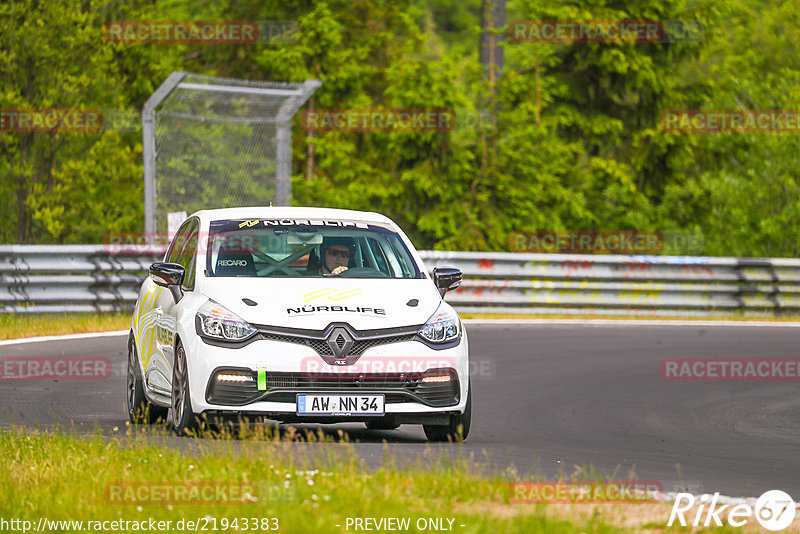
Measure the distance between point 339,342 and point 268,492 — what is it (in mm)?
2257

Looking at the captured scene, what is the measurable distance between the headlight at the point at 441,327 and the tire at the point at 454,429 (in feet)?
1.37

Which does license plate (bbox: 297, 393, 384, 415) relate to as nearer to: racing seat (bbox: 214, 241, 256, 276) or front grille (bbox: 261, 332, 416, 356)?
front grille (bbox: 261, 332, 416, 356)

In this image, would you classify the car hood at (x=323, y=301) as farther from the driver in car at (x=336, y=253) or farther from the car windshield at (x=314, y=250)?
the driver in car at (x=336, y=253)

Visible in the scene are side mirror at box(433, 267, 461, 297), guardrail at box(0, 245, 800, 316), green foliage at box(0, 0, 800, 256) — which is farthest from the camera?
green foliage at box(0, 0, 800, 256)

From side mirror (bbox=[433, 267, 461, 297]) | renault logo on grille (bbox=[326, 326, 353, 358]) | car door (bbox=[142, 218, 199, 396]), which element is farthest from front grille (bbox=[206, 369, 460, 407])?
side mirror (bbox=[433, 267, 461, 297])

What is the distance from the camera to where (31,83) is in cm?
2569

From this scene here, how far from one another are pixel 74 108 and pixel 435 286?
56.3ft

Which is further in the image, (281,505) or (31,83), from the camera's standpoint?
(31,83)

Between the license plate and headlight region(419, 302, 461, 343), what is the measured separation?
0.56 meters

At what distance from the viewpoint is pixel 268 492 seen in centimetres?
680

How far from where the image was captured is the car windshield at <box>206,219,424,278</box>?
33.3 ft

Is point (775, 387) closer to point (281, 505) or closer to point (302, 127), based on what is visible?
point (281, 505)

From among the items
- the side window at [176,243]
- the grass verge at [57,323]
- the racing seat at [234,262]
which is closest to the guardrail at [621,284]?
the grass verge at [57,323]

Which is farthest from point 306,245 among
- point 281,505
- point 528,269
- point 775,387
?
point 528,269
